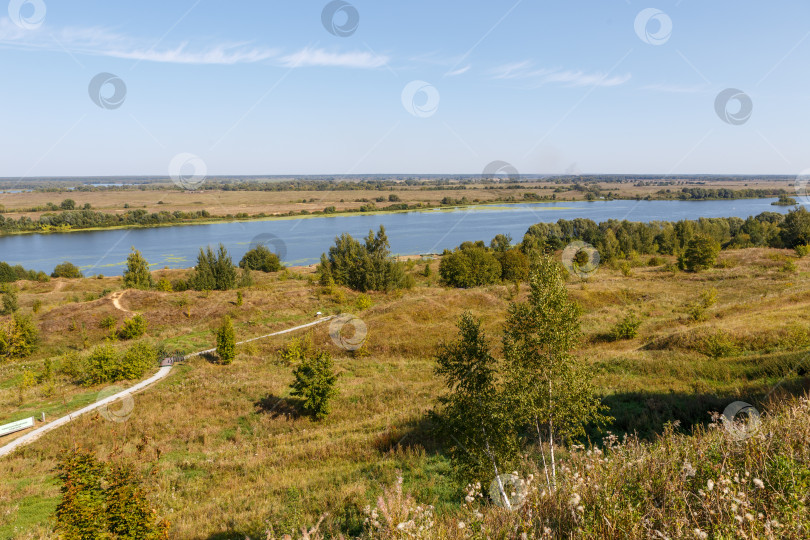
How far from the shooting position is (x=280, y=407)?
70.7ft

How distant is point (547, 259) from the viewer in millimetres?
9766

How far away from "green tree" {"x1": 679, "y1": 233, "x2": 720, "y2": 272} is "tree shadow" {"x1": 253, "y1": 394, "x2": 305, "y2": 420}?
186ft

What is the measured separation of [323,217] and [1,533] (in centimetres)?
17578

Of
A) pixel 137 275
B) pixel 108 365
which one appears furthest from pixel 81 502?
pixel 137 275

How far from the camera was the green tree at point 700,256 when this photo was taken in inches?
2159

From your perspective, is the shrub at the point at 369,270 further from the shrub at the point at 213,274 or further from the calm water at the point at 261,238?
the calm water at the point at 261,238

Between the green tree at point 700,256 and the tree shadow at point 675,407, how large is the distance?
4832cm

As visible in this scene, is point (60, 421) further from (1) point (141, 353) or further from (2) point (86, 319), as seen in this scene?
(2) point (86, 319)

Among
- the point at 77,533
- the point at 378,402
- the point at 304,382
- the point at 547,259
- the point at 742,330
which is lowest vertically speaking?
the point at 378,402

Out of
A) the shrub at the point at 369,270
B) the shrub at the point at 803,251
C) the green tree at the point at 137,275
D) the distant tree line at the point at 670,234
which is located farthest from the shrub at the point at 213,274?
the shrub at the point at 803,251

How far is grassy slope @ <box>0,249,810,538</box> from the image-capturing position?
36.7 feet

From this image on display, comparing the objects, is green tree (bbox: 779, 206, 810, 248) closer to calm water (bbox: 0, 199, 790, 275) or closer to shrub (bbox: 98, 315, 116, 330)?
calm water (bbox: 0, 199, 790, 275)

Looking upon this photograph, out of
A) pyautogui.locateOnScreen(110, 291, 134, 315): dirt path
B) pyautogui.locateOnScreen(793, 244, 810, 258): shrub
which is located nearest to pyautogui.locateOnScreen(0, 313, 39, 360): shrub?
pyautogui.locateOnScreen(110, 291, 134, 315): dirt path

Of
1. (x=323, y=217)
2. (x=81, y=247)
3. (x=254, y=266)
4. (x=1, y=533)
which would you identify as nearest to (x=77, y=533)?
(x=1, y=533)
